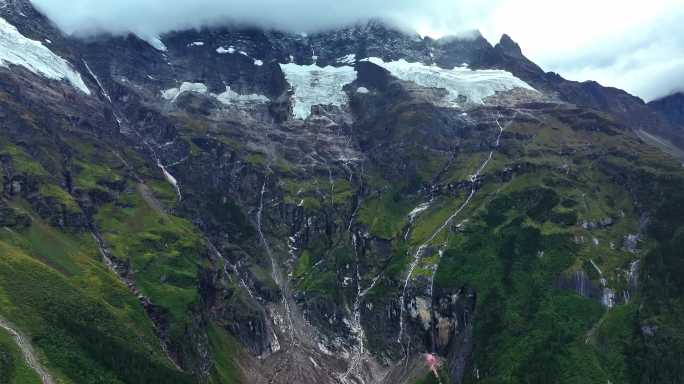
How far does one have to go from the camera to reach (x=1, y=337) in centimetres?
19150

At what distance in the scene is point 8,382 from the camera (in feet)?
590

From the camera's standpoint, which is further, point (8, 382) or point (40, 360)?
point (40, 360)

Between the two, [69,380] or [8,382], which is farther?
[69,380]

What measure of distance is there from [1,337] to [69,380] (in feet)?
82.5

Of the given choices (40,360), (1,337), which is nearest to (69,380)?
(40,360)

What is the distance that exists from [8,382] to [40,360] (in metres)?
15.0

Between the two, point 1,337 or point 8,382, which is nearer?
point 8,382

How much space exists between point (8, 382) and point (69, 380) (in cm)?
1851

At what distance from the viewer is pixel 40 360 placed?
194375 mm

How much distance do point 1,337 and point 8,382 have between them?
18.0m

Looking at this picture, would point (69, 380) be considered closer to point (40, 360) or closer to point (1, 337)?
point (40, 360)

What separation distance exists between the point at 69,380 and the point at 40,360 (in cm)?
1156
